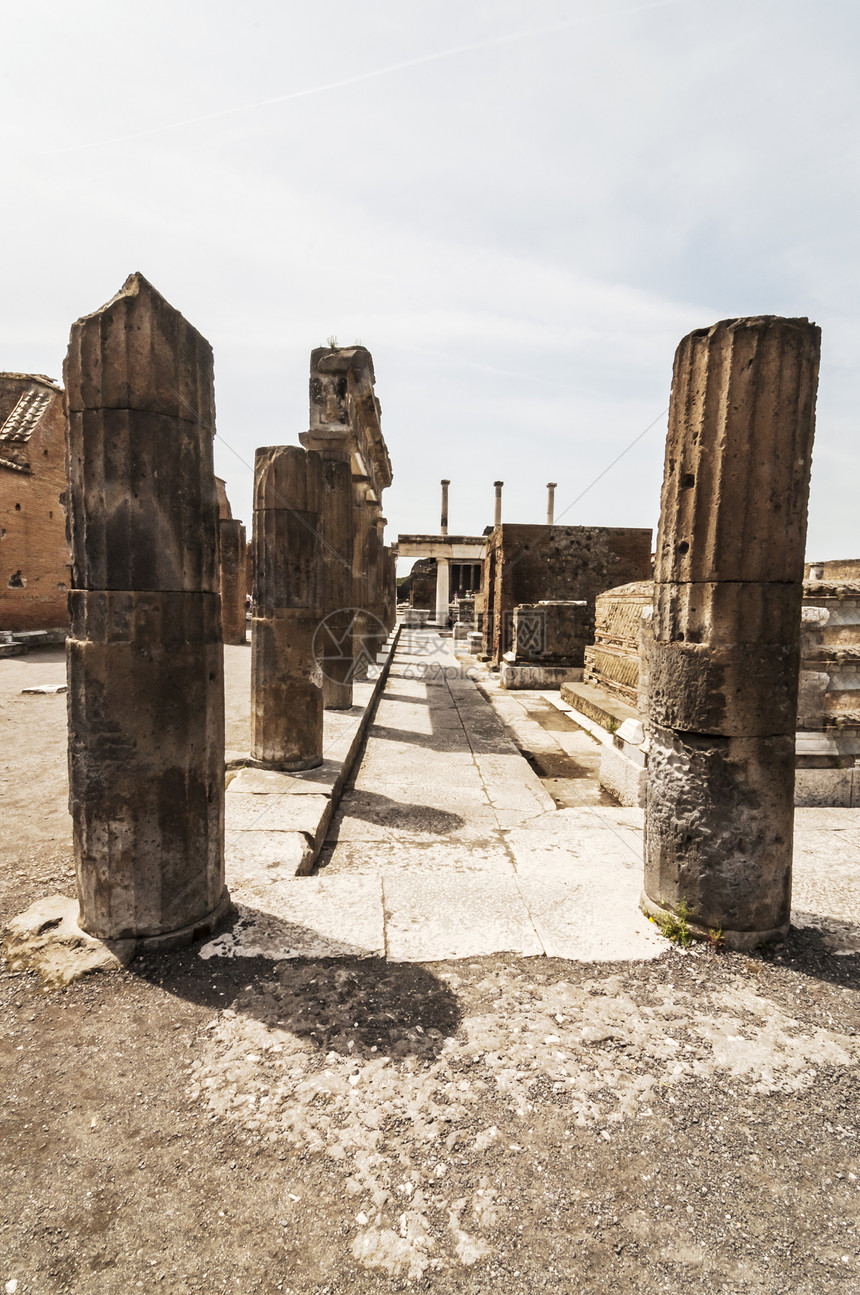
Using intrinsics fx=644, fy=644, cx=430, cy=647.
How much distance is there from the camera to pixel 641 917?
315 cm

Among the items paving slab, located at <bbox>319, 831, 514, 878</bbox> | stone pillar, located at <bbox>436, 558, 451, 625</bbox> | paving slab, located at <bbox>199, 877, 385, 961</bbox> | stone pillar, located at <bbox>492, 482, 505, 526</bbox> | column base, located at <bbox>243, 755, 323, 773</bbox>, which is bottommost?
paving slab, located at <bbox>319, 831, 514, 878</bbox>

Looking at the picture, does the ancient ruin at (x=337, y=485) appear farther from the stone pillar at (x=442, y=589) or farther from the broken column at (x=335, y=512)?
the stone pillar at (x=442, y=589)

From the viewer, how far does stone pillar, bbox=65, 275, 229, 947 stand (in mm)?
2535

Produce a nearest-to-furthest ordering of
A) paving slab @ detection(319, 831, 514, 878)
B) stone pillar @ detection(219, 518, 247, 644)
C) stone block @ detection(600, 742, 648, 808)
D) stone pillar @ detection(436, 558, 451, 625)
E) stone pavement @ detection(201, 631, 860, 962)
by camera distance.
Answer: stone pavement @ detection(201, 631, 860, 962)
paving slab @ detection(319, 831, 514, 878)
stone block @ detection(600, 742, 648, 808)
stone pillar @ detection(219, 518, 247, 644)
stone pillar @ detection(436, 558, 451, 625)

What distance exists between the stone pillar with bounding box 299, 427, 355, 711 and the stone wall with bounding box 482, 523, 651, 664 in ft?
23.4

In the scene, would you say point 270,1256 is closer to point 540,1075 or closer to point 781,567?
point 540,1075

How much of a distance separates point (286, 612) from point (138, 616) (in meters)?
2.94

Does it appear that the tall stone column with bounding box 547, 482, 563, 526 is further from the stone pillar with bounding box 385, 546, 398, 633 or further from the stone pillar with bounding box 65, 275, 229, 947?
the stone pillar with bounding box 65, 275, 229, 947

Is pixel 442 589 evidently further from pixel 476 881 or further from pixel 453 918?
pixel 453 918

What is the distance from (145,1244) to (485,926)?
1.76 m

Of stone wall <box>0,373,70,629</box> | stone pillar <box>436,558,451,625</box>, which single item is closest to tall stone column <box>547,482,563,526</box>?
stone pillar <box>436,558,451,625</box>

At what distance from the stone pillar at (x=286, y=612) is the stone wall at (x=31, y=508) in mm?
11636

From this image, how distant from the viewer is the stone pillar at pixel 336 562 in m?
7.92

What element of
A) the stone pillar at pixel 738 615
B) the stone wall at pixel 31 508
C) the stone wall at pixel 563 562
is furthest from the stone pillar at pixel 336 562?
the stone wall at pixel 31 508
